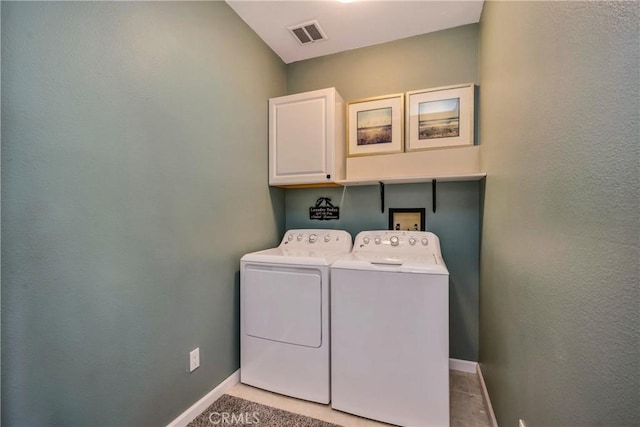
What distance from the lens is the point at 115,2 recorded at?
1159 millimetres

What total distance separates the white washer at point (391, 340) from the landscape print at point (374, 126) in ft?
3.63

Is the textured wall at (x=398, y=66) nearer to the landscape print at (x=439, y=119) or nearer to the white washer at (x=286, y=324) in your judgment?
the landscape print at (x=439, y=119)

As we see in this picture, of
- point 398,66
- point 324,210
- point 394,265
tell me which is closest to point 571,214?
point 394,265

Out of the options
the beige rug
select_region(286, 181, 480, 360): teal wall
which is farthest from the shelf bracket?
the beige rug

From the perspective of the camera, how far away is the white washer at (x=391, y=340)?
1.41m

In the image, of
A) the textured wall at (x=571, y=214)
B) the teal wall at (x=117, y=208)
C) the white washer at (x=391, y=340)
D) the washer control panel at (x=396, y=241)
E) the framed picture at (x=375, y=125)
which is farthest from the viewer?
the framed picture at (x=375, y=125)

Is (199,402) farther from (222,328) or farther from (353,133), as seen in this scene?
(353,133)

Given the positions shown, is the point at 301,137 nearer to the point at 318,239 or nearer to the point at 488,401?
the point at 318,239

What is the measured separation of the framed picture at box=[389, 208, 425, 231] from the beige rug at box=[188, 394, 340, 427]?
143 cm

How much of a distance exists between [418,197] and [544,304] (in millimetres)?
1453

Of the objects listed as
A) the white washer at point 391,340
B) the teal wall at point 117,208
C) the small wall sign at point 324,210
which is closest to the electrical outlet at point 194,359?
the teal wall at point 117,208

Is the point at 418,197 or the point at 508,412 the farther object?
the point at 418,197

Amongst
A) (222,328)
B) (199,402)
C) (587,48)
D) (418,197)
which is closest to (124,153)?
(222,328)

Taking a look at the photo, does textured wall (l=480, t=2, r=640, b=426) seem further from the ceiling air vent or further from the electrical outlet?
the electrical outlet
